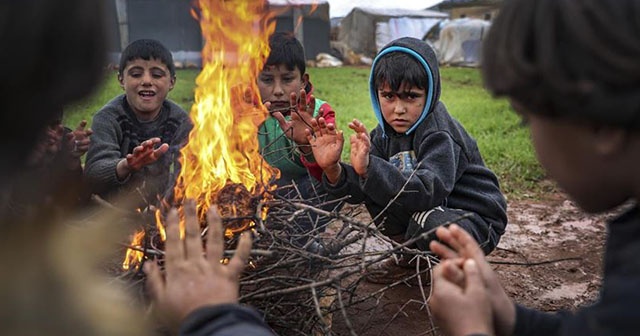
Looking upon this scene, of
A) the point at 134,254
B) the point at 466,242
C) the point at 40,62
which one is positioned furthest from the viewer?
the point at 134,254

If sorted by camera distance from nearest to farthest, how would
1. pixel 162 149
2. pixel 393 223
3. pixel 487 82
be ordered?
pixel 487 82
pixel 162 149
pixel 393 223

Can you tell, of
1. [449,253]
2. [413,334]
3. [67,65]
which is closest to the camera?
[67,65]

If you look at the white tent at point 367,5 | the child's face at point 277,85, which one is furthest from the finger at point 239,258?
the white tent at point 367,5

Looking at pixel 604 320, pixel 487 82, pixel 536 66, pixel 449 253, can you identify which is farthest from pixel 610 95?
pixel 449 253

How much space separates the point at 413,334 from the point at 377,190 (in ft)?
2.60

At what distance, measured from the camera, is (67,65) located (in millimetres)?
1070

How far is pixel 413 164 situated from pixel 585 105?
2.17 metres

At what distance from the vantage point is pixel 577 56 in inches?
52.4

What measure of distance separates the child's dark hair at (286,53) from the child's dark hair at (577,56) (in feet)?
9.11

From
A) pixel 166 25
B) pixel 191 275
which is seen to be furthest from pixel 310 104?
pixel 166 25

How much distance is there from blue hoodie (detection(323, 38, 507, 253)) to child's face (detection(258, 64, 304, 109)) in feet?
2.16

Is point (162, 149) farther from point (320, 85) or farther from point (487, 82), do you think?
point (320, 85)

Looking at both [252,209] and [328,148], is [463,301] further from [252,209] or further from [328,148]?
[328,148]

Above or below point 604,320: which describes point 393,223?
below
